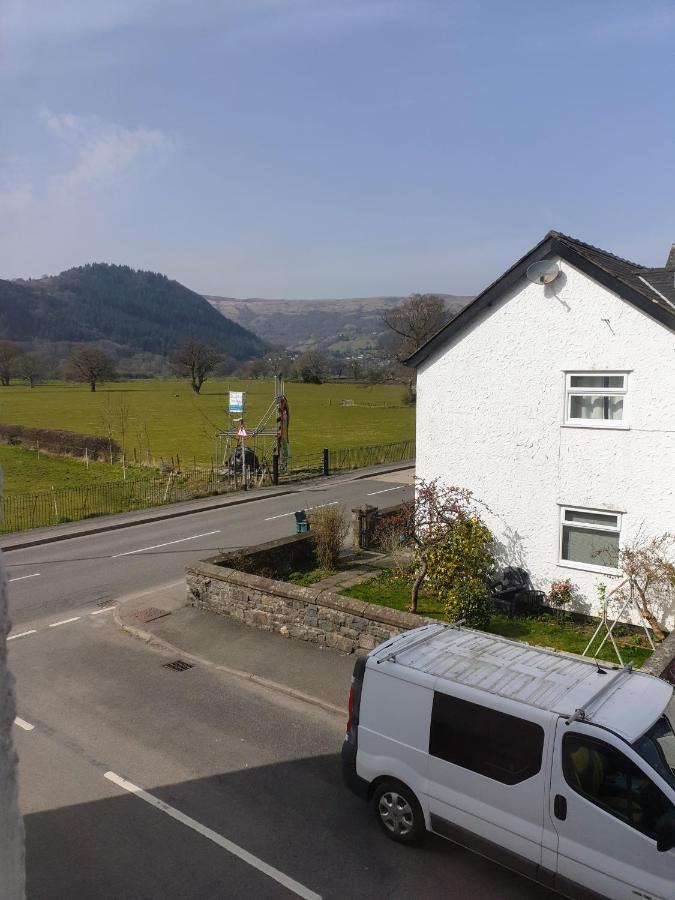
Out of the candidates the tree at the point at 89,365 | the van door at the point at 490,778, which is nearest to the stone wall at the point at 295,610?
the van door at the point at 490,778

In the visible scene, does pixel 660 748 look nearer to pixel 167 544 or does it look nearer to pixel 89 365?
pixel 167 544

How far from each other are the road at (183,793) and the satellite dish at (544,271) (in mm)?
7854

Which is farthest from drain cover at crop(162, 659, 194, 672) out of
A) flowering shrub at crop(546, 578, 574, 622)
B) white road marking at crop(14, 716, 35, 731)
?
flowering shrub at crop(546, 578, 574, 622)

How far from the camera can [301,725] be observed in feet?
30.9

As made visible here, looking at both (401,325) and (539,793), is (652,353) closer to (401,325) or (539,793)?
(539,793)

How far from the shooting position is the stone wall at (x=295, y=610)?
36.1ft

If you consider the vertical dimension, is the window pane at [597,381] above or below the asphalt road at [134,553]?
above

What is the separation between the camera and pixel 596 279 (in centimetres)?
1187

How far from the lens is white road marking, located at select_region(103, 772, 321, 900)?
6.31 m

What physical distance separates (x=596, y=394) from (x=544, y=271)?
2416 millimetres

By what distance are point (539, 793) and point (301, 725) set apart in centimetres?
427

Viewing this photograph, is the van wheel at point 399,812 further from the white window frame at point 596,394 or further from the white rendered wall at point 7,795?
the white window frame at point 596,394

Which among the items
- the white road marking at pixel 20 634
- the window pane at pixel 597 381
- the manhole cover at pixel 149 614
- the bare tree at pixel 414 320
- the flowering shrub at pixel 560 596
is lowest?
the white road marking at pixel 20 634

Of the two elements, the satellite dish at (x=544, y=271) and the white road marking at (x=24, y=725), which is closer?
the white road marking at (x=24, y=725)
